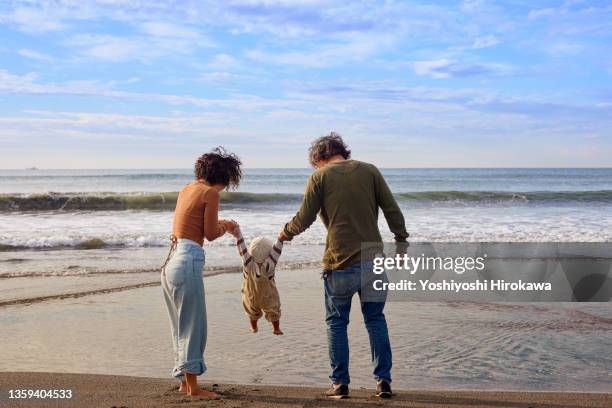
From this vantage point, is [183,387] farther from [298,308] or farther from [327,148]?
[298,308]

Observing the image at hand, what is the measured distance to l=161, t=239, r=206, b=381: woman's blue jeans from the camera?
15.2 ft

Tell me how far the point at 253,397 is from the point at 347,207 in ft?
4.74

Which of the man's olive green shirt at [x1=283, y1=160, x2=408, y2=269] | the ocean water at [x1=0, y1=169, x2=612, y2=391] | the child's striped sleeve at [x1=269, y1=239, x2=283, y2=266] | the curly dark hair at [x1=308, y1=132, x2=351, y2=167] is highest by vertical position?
the curly dark hair at [x1=308, y1=132, x2=351, y2=167]

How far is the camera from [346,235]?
467 cm

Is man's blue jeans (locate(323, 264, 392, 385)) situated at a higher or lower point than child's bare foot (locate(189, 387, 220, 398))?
higher

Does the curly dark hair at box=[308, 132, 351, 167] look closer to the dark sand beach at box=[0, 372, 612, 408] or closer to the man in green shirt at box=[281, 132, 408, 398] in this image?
the man in green shirt at box=[281, 132, 408, 398]

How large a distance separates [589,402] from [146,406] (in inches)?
115

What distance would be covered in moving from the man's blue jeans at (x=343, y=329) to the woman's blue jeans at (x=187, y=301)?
2.92 ft

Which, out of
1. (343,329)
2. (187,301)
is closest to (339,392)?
(343,329)

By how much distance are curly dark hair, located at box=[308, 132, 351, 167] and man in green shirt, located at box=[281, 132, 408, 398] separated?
0.44ft

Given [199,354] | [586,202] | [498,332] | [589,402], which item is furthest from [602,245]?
[586,202]

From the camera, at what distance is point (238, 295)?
29.3ft

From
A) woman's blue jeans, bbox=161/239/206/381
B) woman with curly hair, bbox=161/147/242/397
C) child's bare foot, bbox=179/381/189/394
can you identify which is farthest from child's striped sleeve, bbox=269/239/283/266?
child's bare foot, bbox=179/381/189/394

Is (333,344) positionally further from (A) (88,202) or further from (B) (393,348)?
(A) (88,202)
